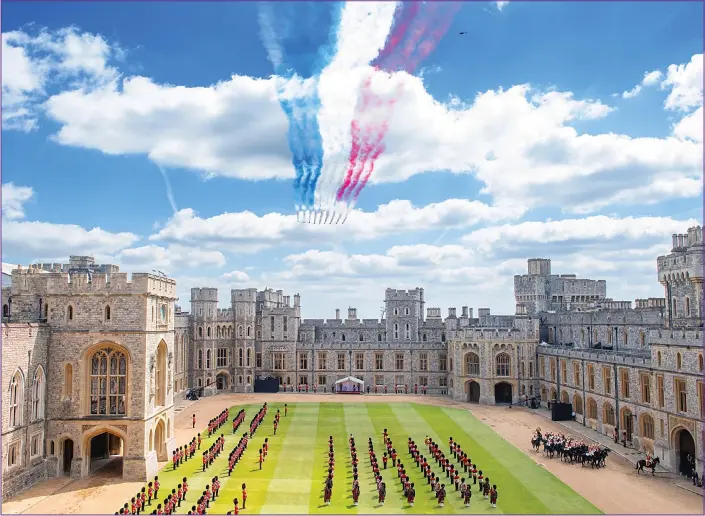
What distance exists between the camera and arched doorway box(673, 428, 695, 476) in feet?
118

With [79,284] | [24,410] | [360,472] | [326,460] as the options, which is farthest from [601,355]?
[24,410]

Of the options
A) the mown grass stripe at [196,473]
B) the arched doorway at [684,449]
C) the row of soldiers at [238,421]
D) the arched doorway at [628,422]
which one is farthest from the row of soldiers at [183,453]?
the arched doorway at [628,422]

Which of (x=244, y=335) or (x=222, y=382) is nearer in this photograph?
(x=244, y=335)

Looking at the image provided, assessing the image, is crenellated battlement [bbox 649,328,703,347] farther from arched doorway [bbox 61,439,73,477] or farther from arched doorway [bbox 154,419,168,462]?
arched doorway [bbox 61,439,73,477]

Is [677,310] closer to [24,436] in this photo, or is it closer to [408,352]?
[408,352]

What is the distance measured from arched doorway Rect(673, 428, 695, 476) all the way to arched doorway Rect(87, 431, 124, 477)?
3271 cm

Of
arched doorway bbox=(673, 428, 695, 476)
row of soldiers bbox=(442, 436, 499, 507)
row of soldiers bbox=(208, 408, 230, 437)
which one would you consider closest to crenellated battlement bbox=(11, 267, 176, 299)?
row of soldiers bbox=(208, 408, 230, 437)

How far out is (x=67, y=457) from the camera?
116 ft

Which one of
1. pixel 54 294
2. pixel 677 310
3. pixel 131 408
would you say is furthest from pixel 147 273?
pixel 677 310

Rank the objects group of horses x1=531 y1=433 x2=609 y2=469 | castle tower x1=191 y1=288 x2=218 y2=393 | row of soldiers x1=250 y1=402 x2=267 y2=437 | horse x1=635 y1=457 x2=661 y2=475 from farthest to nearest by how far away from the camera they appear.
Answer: castle tower x1=191 y1=288 x2=218 y2=393 → row of soldiers x1=250 y1=402 x2=267 y2=437 → group of horses x1=531 y1=433 x2=609 y2=469 → horse x1=635 y1=457 x2=661 y2=475

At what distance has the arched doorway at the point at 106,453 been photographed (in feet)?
119

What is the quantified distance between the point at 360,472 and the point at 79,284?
19.4 meters

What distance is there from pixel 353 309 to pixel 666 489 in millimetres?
45931

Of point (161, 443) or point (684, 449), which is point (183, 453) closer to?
point (161, 443)
